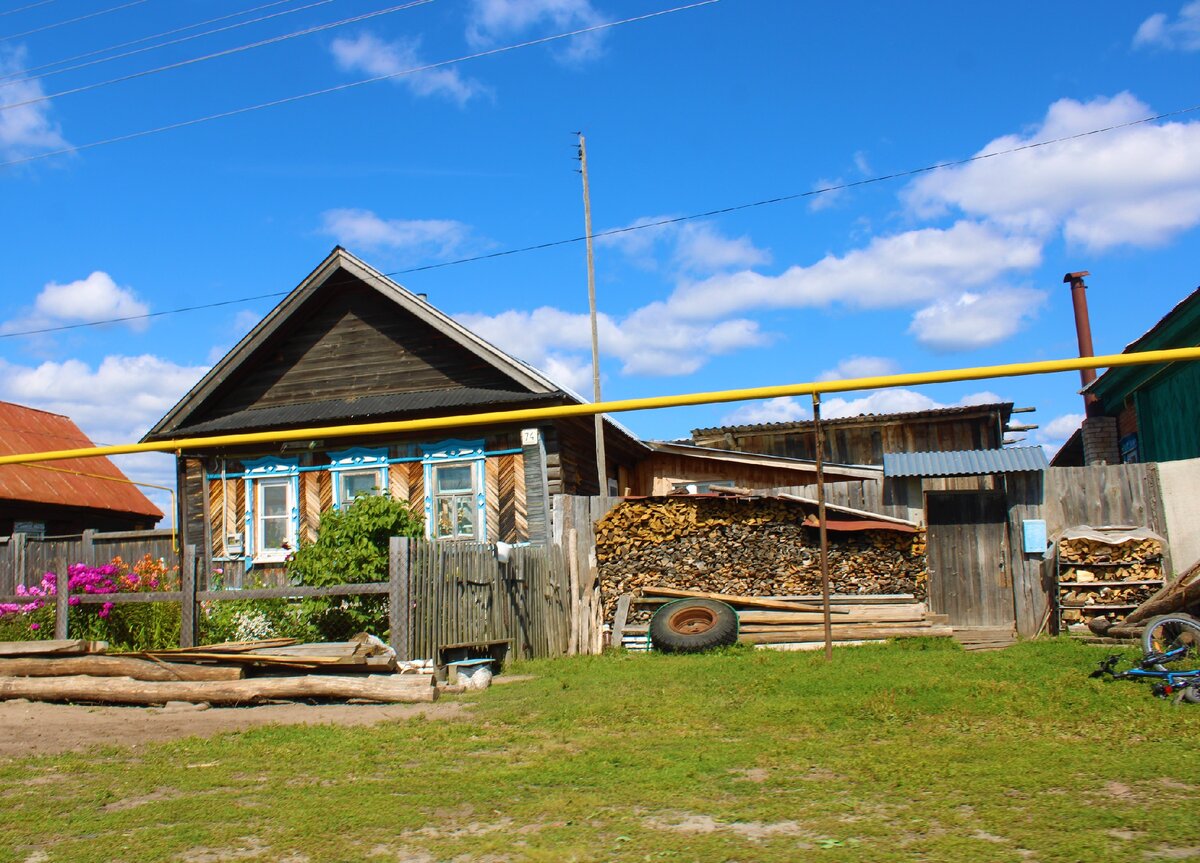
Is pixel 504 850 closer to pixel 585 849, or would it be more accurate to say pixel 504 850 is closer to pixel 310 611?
pixel 585 849

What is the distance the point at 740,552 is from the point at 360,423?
713 centimetres

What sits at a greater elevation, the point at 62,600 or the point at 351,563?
the point at 351,563

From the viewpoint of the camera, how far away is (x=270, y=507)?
60.8ft

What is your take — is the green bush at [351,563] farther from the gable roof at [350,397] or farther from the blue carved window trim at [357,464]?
the blue carved window trim at [357,464]

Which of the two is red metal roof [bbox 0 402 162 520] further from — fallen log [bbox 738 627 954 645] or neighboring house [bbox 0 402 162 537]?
fallen log [bbox 738 627 954 645]

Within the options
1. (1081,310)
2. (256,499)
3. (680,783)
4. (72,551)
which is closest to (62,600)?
(256,499)

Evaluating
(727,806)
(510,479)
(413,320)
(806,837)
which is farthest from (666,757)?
(413,320)

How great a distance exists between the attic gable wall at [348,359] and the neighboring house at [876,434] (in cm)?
1058

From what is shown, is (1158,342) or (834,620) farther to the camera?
(1158,342)

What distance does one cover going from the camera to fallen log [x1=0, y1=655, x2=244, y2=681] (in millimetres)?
10602

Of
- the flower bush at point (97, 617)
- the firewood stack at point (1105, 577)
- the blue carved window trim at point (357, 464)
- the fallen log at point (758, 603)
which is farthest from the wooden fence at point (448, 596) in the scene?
the firewood stack at point (1105, 577)

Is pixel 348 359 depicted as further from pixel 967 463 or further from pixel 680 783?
pixel 680 783

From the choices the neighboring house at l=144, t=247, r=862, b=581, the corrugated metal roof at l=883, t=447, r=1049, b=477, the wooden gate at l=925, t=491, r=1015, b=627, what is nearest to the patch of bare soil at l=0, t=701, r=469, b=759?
the neighboring house at l=144, t=247, r=862, b=581

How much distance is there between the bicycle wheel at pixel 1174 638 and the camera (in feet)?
32.0
